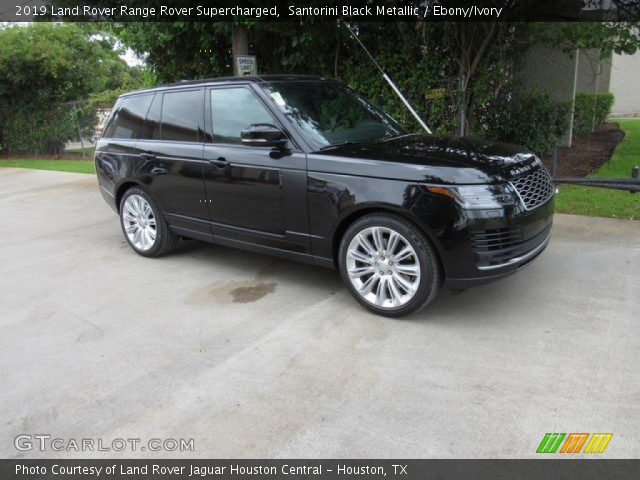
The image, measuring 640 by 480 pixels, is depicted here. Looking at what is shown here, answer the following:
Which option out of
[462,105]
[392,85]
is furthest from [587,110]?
[392,85]

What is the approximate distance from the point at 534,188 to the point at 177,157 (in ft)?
10.5

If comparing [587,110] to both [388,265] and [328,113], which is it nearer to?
[328,113]

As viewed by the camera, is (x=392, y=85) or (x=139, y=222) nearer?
(x=139, y=222)

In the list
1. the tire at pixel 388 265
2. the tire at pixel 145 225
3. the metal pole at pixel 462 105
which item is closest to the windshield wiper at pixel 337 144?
the tire at pixel 388 265

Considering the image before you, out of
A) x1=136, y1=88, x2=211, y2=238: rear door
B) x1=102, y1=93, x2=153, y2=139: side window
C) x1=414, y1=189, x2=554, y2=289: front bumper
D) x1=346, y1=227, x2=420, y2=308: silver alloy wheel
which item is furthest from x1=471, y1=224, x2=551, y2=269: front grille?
x1=102, y1=93, x2=153, y2=139: side window

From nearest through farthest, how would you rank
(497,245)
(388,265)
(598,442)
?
(598,442) → (497,245) → (388,265)

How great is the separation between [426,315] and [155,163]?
3.08 metres

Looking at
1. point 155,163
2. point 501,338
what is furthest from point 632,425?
point 155,163

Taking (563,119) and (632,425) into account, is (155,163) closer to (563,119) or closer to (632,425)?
(632,425)

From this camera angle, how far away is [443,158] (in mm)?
3758

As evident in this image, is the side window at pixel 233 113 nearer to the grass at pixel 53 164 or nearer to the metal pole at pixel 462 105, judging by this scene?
the metal pole at pixel 462 105

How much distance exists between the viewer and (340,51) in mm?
9156

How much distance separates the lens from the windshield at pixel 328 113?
4398mm

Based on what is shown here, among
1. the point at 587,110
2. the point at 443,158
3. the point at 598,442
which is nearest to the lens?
the point at 598,442
